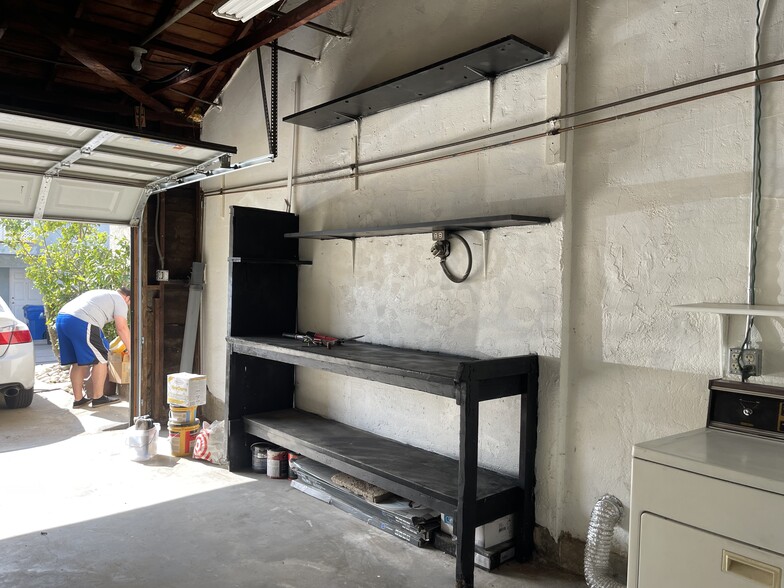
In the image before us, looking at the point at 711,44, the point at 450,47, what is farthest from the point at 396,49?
the point at 711,44

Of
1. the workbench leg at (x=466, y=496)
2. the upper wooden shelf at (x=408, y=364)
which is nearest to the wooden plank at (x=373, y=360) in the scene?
the upper wooden shelf at (x=408, y=364)

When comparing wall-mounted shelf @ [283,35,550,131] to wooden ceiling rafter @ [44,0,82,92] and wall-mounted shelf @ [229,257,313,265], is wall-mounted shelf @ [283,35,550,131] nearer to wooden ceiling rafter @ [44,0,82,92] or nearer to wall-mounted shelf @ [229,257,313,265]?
wall-mounted shelf @ [229,257,313,265]

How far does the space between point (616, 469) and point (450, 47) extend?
2.46 m

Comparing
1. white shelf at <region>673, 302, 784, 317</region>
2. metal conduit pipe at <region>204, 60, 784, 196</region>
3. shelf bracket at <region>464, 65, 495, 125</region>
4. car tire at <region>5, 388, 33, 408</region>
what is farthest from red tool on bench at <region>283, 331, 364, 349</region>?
car tire at <region>5, 388, 33, 408</region>

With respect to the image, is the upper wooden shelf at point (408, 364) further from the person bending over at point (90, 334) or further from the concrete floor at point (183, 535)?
the person bending over at point (90, 334)

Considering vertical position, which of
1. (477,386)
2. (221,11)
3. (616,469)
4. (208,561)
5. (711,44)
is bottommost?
(208,561)

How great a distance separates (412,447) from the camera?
3639mm

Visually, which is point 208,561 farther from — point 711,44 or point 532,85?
point 711,44

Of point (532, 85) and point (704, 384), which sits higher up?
point (532, 85)

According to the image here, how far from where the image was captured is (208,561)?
2934 mm

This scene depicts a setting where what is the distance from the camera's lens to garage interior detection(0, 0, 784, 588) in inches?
89.7

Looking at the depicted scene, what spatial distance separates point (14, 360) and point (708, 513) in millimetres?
6232

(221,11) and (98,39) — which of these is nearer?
(221,11)

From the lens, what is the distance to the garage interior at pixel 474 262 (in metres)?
2.28
